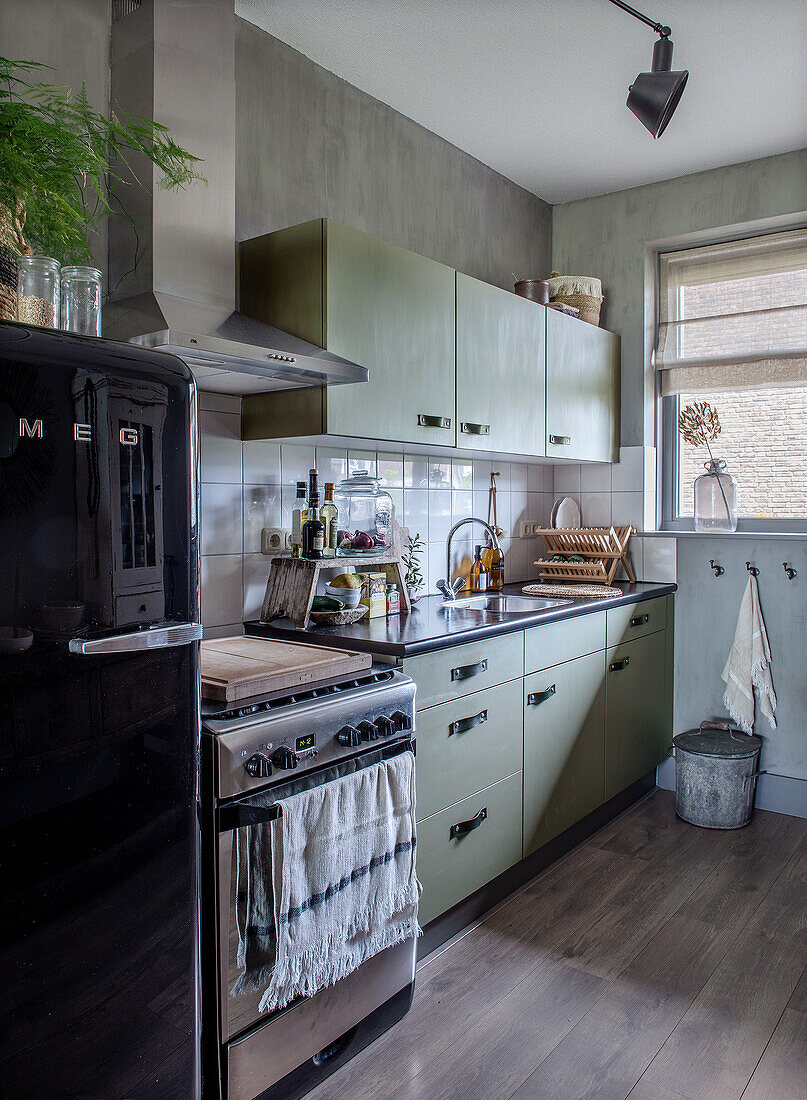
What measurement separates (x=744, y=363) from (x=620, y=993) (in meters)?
2.55

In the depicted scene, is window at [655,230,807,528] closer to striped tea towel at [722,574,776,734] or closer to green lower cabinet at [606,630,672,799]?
striped tea towel at [722,574,776,734]

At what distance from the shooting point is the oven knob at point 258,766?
1.52 m

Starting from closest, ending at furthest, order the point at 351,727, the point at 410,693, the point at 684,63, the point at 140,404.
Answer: the point at 140,404 < the point at 351,727 < the point at 410,693 < the point at 684,63

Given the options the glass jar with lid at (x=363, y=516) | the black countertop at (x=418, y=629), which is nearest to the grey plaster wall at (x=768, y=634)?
the black countertop at (x=418, y=629)

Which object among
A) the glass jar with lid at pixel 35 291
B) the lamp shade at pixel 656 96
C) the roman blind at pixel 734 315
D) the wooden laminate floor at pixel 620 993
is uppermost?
the lamp shade at pixel 656 96

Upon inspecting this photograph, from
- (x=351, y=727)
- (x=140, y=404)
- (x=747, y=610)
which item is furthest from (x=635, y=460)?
(x=140, y=404)

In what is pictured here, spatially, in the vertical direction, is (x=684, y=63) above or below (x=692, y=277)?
above

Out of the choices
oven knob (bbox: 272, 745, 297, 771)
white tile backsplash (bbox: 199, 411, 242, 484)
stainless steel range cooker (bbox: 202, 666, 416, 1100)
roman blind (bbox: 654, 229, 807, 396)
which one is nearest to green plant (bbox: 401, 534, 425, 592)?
white tile backsplash (bbox: 199, 411, 242, 484)

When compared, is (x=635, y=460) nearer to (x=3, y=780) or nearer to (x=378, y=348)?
(x=378, y=348)

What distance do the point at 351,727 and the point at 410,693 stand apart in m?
0.24

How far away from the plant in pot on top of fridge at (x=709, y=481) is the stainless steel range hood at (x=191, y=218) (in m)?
1.96

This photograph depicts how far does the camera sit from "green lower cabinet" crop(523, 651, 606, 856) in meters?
2.54

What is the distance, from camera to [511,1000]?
6.53 ft

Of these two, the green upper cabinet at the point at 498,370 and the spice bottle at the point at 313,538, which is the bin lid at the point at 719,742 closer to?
the green upper cabinet at the point at 498,370
